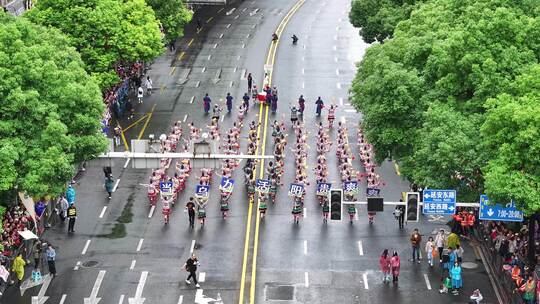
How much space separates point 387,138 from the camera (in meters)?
48.8

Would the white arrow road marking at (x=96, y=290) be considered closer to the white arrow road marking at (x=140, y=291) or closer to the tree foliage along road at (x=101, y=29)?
the white arrow road marking at (x=140, y=291)

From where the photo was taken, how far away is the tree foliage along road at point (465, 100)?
4003cm

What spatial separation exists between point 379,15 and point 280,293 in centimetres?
3380

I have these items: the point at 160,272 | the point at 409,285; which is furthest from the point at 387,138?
the point at 160,272

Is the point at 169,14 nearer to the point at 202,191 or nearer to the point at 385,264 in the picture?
the point at 202,191

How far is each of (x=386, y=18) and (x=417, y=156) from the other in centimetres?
2969

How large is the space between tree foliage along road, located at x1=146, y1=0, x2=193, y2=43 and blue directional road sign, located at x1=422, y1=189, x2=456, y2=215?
42681mm

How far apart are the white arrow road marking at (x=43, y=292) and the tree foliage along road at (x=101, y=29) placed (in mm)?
20741

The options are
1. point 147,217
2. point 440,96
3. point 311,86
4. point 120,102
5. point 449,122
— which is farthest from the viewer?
point 311,86

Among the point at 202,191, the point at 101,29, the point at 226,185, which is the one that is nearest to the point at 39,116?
the point at 202,191

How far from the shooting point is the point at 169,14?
8212 centimetres

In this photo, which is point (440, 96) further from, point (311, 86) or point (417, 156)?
point (311, 86)

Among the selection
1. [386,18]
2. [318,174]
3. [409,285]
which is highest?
[386,18]

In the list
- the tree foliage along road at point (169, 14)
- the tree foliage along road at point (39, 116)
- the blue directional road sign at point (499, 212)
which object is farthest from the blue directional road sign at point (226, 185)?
the tree foliage along road at point (169, 14)
